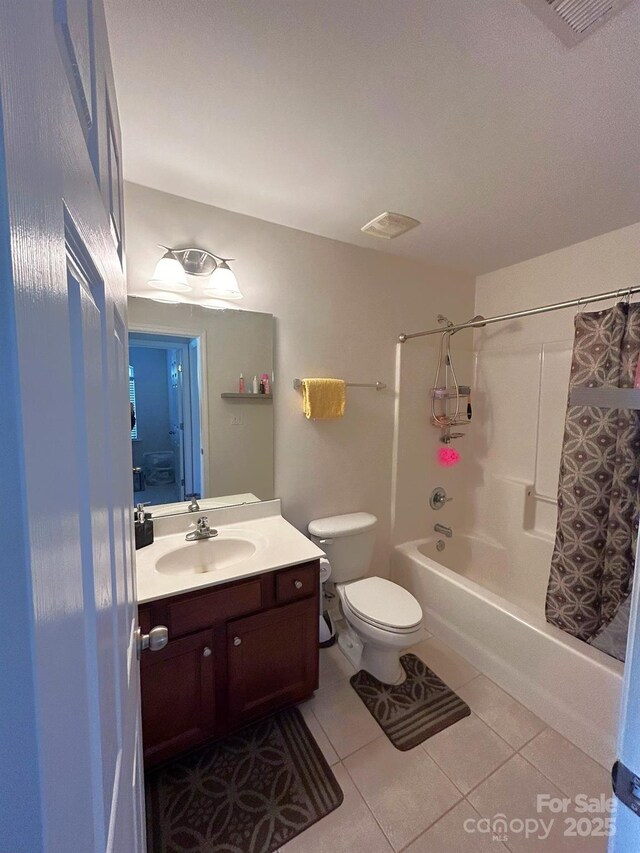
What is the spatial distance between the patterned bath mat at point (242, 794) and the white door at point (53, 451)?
109 cm

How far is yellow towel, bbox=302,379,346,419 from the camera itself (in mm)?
1923

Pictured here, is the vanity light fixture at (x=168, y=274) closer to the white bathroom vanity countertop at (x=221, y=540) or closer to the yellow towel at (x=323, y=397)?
the yellow towel at (x=323, y=397)

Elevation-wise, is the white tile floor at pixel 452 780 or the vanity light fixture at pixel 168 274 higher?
the vanity light fixture at pixel 168 274

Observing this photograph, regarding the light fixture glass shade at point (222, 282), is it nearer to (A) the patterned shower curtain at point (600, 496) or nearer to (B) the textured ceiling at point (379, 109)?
(B) the textured ceiling at point (379, 109)

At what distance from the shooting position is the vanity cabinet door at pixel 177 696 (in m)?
1.24

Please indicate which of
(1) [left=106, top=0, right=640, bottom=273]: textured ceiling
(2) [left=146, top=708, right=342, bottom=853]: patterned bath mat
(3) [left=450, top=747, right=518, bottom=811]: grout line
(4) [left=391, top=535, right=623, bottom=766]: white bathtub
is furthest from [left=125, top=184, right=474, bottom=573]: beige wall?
(3) [left=450, top=747, right=518, bottom=811]: grout line

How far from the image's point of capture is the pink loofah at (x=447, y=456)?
253cm

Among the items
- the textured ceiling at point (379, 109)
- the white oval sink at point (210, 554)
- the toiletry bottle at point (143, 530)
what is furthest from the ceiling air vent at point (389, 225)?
the toiletry bottle at point (143, 530)

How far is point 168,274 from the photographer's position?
155 cm

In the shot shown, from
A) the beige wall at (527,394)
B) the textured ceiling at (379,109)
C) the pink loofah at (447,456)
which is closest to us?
the textured ceiling at (379,109)

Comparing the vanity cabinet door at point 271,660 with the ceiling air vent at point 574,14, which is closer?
the ceiling air vent at point 574,14

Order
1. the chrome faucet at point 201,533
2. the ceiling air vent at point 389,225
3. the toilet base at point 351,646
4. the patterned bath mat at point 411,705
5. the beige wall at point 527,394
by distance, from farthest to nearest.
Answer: the beige wall at point 527,394 < the toilet base at point 351,646 < the ceiling air vent at point 389,225 < the chrome faucet at point 201,533 < the patterned bath mat at point 411,705

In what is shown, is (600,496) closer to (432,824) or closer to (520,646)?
(520,646)

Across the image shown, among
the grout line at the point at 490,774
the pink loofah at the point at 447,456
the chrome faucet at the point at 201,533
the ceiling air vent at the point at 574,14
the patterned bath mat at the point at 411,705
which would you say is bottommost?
the grout line at the point at 490,774
